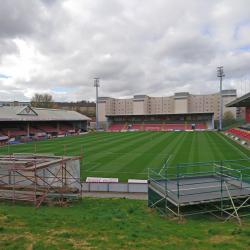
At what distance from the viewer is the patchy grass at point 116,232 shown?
598cm

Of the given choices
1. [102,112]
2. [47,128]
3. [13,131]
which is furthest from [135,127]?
[13,131]

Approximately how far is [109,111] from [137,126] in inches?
1658

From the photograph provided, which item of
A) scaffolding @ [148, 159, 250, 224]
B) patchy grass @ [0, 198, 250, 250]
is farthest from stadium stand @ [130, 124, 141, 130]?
patchy grass @ [0, 198, 250, 250]

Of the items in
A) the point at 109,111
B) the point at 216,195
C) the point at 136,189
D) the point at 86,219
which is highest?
the point at 109,111

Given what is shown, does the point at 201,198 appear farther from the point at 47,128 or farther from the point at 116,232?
the point at 47,128

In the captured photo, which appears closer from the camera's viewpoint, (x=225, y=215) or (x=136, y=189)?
(x=225, y=215)

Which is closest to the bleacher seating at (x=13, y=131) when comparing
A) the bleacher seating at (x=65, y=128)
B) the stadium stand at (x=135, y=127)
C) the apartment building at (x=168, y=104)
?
the bleacher seating at (x=65, y=128)

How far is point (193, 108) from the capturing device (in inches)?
4326

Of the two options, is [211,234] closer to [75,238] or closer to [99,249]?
[99,249]

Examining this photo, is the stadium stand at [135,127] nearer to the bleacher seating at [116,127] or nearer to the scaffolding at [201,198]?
the bleacher seating at [116,127]

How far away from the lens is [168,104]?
11594cm

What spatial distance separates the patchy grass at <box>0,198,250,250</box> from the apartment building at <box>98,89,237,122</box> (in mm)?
95106

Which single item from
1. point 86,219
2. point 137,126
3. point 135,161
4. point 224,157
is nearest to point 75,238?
point 86,219

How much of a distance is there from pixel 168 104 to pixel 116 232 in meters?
113
